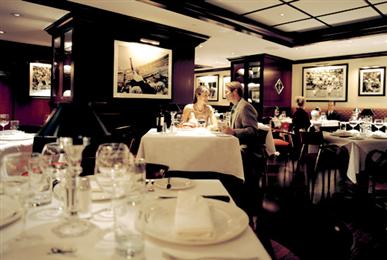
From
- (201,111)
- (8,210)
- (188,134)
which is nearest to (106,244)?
(8,210)

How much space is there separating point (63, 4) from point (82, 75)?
3.77 ft

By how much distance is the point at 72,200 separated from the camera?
99 centimetres

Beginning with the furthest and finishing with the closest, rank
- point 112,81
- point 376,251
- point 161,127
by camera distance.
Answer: point 112,81
point 161,127
point 376,251

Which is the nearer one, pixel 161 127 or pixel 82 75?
pixel 161 127

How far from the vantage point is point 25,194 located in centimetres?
94

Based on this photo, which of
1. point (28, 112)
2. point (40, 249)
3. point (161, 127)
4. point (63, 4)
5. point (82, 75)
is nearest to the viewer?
point (40, 249)

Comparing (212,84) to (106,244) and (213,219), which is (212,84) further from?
(106,244)

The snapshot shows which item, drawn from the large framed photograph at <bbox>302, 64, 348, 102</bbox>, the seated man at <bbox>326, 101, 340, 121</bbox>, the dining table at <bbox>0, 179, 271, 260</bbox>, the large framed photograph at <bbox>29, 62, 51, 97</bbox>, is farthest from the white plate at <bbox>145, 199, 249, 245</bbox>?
the large framed photograph at <bbox>302, 64, 348, 102</bbox>

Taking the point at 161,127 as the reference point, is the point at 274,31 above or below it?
above

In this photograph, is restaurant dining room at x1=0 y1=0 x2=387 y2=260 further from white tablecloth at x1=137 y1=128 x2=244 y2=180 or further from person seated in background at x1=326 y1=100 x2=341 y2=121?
person seated in background at x1=326 y1=100 x2=341 y2=121

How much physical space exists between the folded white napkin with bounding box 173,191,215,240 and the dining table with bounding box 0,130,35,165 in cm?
253

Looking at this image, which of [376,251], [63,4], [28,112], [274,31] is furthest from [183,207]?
[28,112]

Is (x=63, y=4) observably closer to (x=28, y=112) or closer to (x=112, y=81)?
(x=112, y=81)

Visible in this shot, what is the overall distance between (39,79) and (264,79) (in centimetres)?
653
